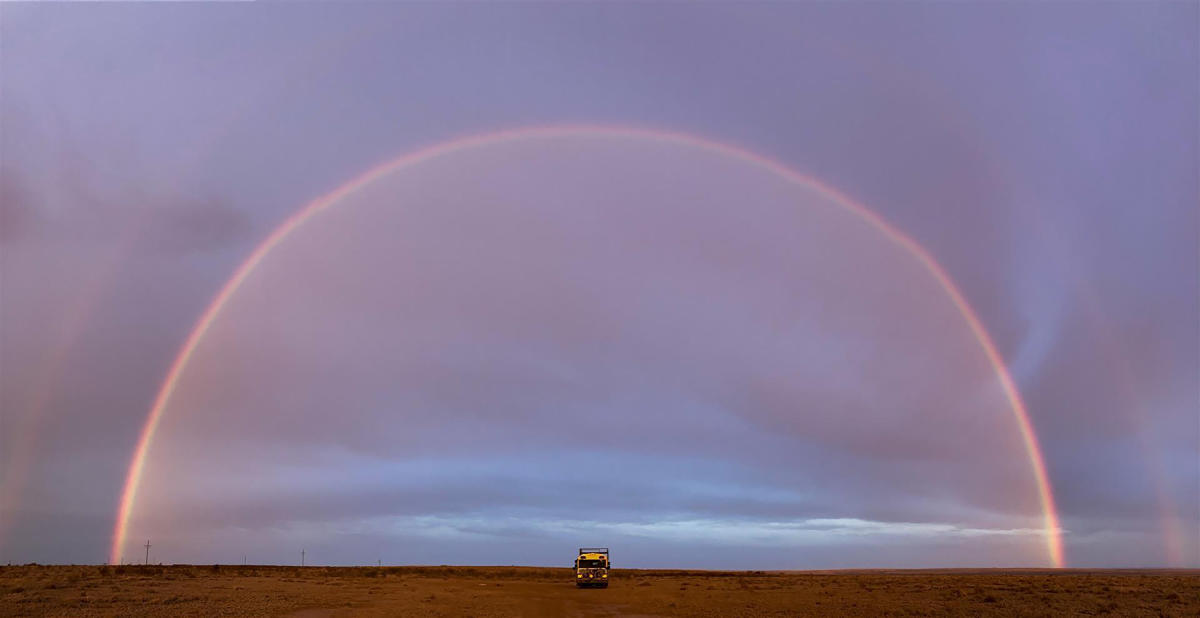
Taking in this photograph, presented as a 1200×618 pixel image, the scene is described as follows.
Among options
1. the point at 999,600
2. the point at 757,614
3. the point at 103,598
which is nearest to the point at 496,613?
the point at 757,614

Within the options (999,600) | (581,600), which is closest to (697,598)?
(581,600)

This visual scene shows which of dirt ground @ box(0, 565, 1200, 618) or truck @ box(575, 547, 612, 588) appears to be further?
truck @ box(575, 547, 612, 588)

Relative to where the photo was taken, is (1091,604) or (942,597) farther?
(942,597)

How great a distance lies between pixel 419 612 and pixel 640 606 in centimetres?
1427

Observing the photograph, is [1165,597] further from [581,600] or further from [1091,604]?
[581,600]

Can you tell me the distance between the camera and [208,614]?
42.5m

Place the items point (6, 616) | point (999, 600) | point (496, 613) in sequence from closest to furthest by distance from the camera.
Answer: point (6, 616), point (496, 613), point (999, 600)

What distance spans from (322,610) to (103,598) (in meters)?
17.1

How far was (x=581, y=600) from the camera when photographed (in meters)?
58.7

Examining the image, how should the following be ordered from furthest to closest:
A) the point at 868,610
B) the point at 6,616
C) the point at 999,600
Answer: the point at 999,600, the point at 868,610, the point at 6,616

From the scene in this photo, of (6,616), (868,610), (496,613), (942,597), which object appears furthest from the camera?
(942,597)

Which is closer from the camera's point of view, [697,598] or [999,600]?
[999,600]

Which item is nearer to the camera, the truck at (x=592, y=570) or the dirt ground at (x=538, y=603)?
the dirt ground at (x=538, y=603)

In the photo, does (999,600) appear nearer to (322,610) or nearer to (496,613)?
(496,613)
